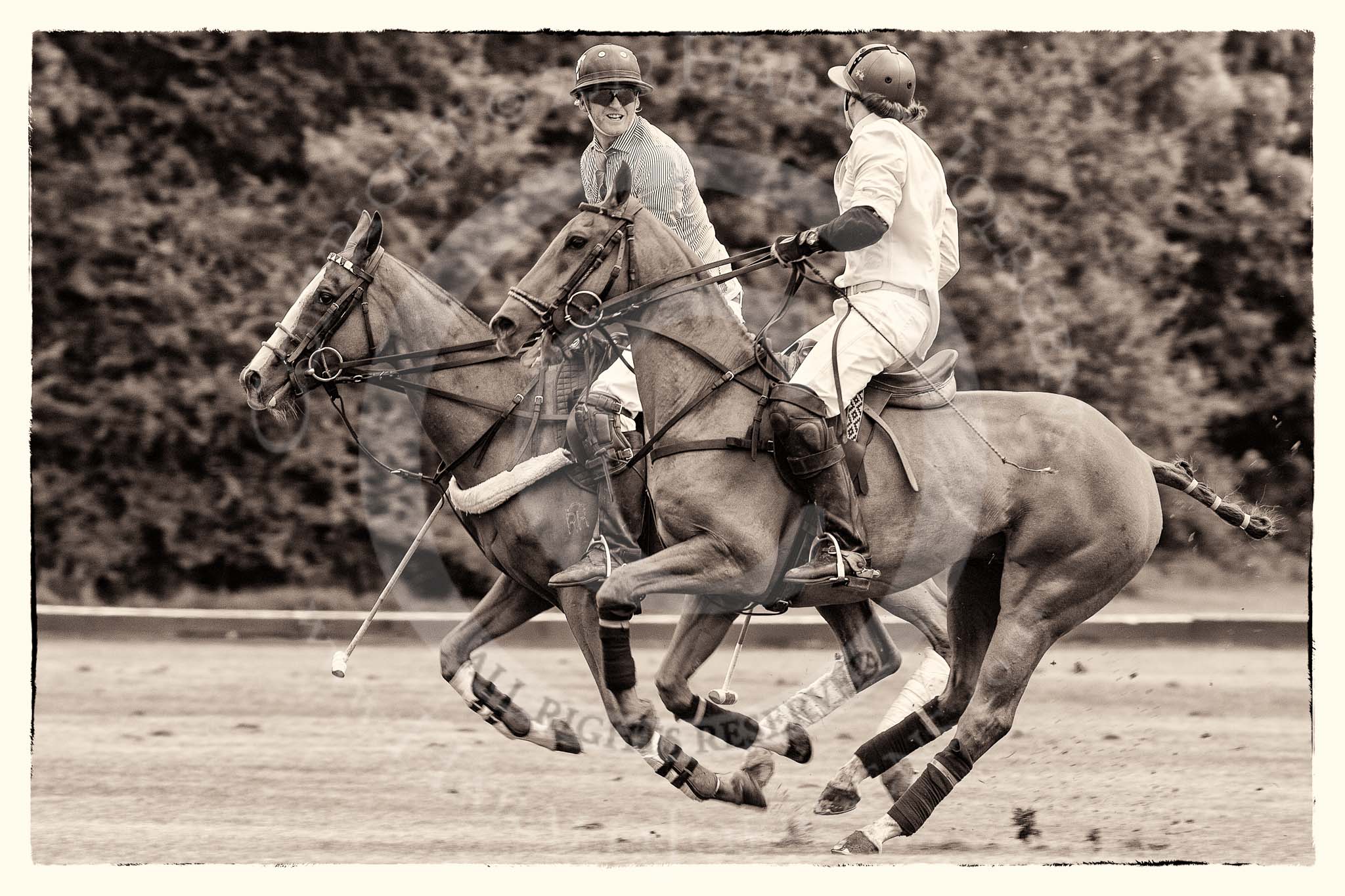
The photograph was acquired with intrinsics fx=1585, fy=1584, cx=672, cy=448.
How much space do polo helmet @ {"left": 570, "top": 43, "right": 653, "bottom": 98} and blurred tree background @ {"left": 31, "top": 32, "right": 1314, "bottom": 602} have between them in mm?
4292

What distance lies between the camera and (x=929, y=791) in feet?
21.4

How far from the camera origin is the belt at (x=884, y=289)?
6.56 meters

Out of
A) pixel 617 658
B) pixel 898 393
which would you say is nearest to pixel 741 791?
pixel 617 658

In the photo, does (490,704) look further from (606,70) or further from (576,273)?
(606,70)

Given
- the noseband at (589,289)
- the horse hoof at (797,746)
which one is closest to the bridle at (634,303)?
the noseband at (589,289)

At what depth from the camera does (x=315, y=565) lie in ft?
41.2

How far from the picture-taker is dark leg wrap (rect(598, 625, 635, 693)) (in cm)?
622

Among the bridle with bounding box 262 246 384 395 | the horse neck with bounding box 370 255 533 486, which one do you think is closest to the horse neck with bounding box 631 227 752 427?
the horse neck with bounding box 370 255 533 486

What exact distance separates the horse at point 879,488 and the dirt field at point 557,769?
90 cm

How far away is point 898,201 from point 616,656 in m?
2.13

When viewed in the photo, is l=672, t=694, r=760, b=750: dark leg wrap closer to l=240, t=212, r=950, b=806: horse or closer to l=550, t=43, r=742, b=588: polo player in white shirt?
l=240, t=212, r=950, b=806: horse

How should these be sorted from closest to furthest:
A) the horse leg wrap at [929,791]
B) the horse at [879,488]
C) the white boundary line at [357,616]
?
the horse at [879,488]
the horse leg wrap at [929,791]
the white boundary line at [357,616]

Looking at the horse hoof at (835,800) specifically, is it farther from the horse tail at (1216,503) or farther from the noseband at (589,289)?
the noseband at (589,289)

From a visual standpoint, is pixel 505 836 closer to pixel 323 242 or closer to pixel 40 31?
pixel 323 242
